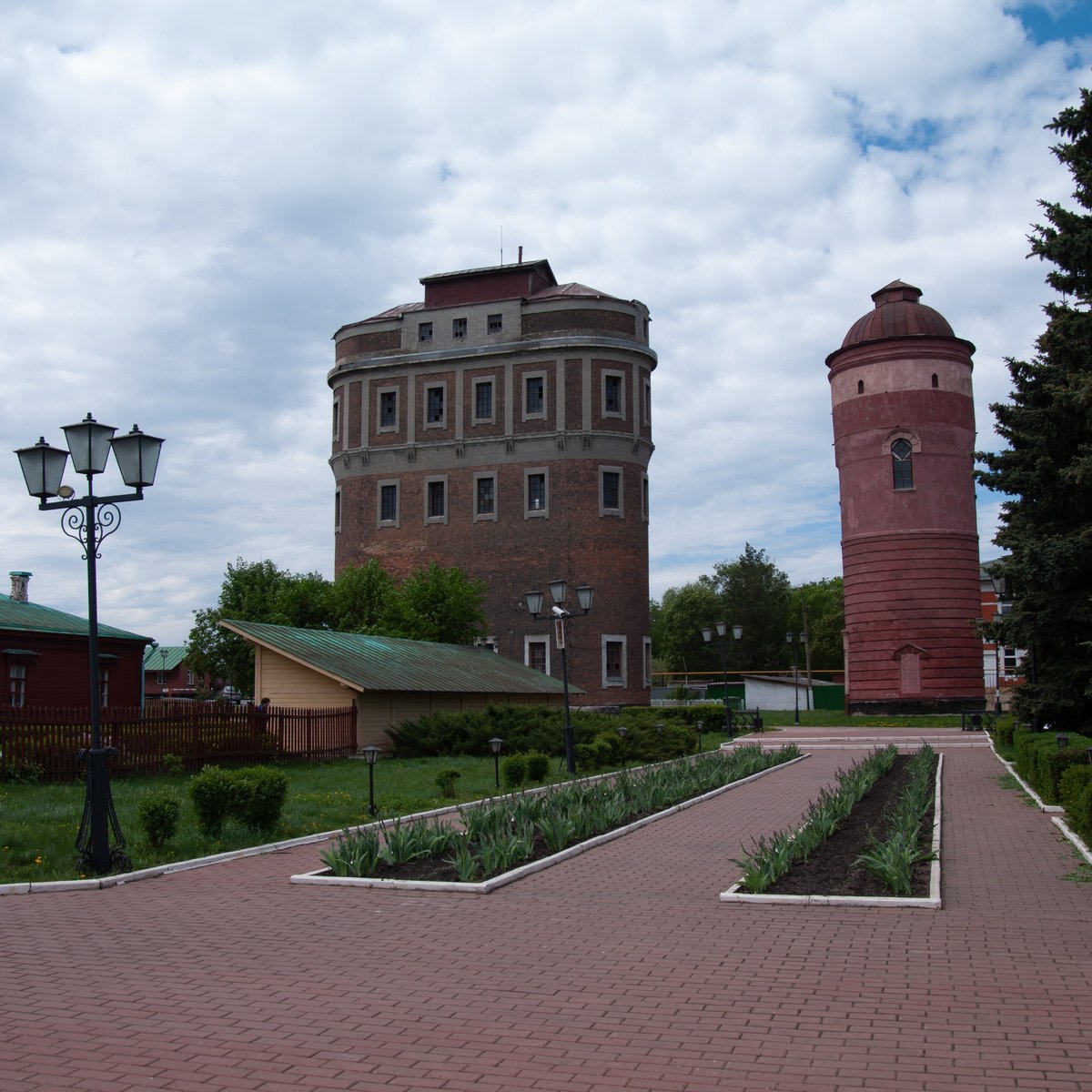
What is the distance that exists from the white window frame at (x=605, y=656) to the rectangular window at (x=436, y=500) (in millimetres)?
9375

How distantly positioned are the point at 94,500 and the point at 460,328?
41.2 m

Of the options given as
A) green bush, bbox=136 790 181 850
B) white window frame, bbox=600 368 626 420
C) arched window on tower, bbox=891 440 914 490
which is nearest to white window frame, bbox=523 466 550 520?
white window frame, bbox=600 368 626 420

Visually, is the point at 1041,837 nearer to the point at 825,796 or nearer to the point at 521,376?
the point at 825,796

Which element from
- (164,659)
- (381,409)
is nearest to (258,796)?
(381,409)

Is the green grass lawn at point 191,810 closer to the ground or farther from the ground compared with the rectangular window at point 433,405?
closer to the ground

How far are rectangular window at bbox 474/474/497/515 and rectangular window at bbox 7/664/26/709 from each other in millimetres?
25278

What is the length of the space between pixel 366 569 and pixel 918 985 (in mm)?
39296

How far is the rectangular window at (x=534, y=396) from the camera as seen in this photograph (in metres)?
49.8

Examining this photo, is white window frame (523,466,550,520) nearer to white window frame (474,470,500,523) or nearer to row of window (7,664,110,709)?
white window frame (474,470,500,523)

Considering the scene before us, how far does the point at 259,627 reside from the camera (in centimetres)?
2761

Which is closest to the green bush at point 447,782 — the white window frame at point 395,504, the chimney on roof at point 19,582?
the chimney on roof at point 19,582

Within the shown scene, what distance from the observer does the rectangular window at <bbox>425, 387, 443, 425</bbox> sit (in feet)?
170

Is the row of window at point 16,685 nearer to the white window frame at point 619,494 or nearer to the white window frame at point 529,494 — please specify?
the white window frame at point 529,494

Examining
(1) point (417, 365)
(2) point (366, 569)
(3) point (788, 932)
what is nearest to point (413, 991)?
(3) point (788, 932)
